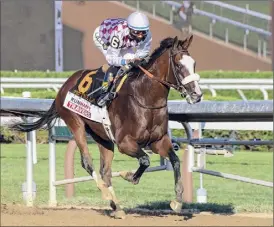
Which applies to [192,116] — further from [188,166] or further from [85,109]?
[85,109]

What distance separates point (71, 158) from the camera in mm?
8648

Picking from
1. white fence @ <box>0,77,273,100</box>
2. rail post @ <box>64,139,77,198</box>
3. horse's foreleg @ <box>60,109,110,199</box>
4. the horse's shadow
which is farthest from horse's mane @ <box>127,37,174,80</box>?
white fence @ <box>0,77,273,100</box>

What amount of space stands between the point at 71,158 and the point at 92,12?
32.3ft

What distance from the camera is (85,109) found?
25.2 ft

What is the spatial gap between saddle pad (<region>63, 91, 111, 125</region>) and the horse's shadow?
77 centimetres

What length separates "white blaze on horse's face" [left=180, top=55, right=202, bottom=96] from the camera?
666 centimetres

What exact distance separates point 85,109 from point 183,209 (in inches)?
44.9

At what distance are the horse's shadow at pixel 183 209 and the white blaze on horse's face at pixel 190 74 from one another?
45.8 inches

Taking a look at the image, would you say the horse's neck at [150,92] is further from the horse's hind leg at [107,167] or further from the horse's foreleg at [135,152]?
the horse's hind leg at [107,167]

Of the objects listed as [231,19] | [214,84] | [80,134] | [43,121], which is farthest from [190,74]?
[231,19]

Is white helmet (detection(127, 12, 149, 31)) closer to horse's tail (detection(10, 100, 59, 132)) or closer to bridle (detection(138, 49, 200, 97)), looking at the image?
bridle (detection(138, 49, 200, 97))

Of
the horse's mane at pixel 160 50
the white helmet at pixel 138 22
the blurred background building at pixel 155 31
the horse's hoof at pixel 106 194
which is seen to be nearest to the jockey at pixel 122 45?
the white helmet at pixel 138 22

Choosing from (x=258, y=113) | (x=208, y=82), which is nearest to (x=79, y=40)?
(x=208, y=82)

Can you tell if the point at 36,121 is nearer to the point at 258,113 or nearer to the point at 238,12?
the point at 258,113
